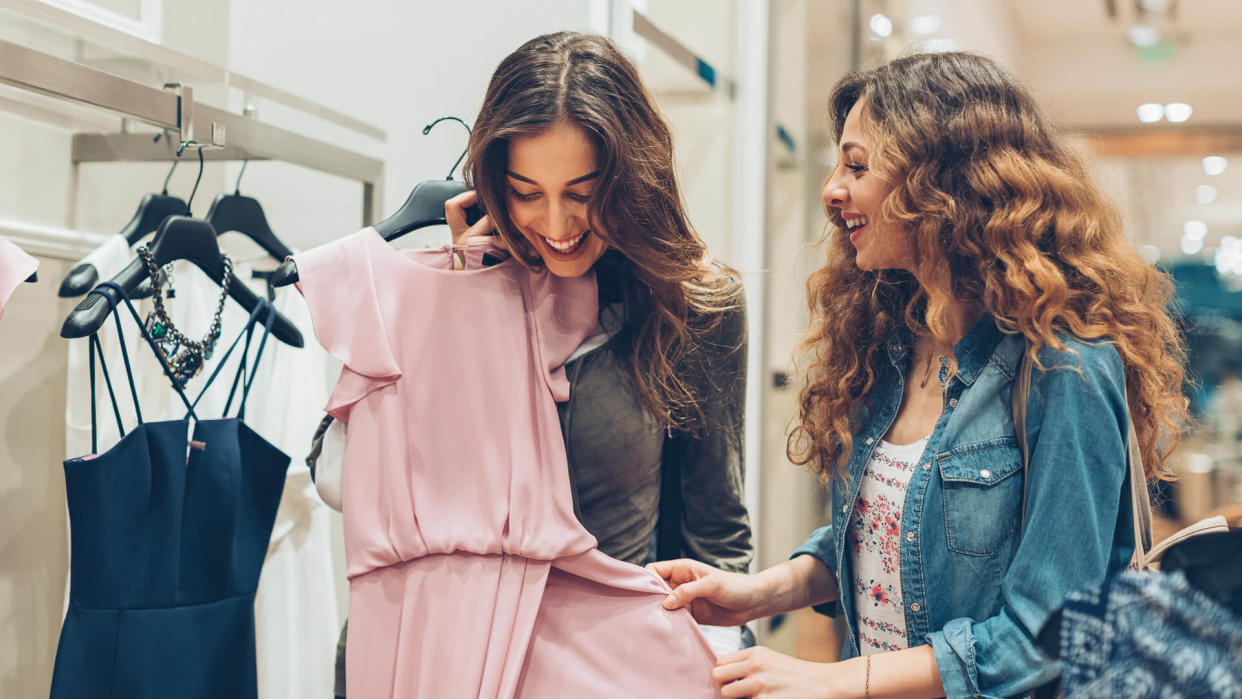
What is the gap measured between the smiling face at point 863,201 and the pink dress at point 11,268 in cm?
95

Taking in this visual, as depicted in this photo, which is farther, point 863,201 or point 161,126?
point 161,126

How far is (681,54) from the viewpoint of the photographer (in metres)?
2.23

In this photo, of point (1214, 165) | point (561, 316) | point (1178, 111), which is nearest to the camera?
point (561, 316)

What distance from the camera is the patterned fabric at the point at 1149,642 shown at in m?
0.78

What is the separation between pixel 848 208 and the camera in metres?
1.24

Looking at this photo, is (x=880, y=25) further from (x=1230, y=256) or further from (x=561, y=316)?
(x=1230, y=256)

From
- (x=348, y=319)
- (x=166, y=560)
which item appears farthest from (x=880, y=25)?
(x=166, y=560)

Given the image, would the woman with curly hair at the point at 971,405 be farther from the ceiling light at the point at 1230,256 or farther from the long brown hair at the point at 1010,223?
the ceiling light at the point at 1230,256

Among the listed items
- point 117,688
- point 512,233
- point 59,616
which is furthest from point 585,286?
point 59,616

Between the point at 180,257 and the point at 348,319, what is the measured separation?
18.3 inches

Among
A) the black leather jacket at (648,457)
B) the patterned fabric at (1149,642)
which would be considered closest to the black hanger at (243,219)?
the black leather jacket at (648,457)

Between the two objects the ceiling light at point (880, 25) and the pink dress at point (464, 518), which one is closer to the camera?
the pink dress at point (464, 518)

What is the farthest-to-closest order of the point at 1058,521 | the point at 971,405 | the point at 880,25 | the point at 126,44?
1. the point at 880,25
2. the point at 126,44
3. the point at 971,405
4. the point at 1058,521

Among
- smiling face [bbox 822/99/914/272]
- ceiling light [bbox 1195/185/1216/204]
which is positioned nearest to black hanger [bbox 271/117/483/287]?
smiling face [bbox 822/99/914/272]
